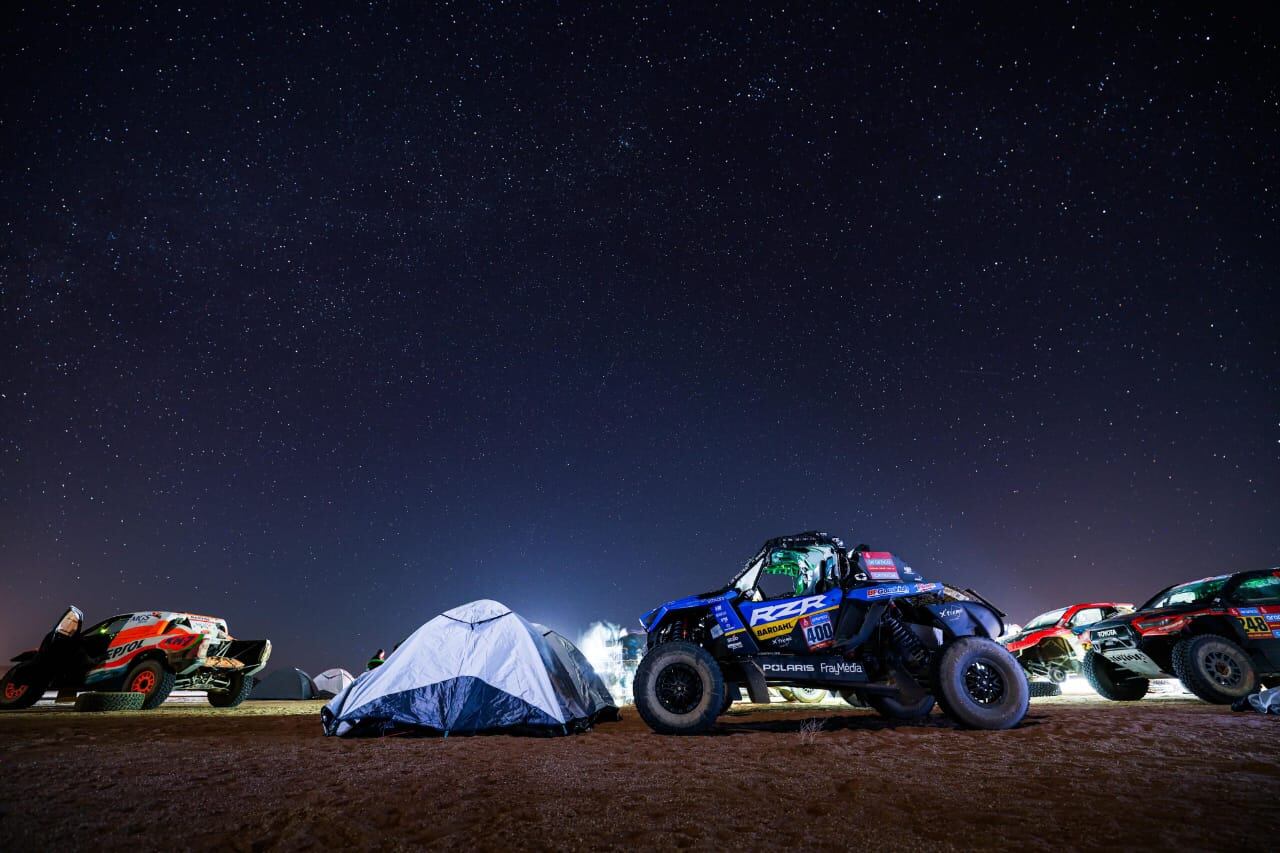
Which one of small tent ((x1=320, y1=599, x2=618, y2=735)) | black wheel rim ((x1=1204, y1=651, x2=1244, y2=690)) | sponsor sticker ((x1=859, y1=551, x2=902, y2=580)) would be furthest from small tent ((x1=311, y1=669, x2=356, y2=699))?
black wheel rim ((x1=1204, y1=651, x2=1244, y2=690))

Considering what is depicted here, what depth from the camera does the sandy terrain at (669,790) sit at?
11.1 ft

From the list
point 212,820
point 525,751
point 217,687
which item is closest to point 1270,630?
point 525,751

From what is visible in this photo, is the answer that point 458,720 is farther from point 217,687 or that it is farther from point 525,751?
point 217,687

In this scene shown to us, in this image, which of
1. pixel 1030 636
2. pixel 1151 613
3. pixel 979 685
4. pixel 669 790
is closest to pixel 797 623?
pixel 979 685

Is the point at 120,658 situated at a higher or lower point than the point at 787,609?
higher

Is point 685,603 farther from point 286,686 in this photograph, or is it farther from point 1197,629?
point 286,686

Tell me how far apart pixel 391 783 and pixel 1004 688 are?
6.93 meters

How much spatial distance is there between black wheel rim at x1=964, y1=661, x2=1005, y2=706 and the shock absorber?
21.1 inches

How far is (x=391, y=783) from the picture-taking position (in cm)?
480

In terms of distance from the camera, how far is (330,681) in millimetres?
22188

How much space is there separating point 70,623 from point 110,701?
8.58ft

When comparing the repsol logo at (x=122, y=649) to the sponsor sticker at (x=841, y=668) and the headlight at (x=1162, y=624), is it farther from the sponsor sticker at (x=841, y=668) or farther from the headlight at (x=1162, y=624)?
the headlight at (x=1162, y=624)

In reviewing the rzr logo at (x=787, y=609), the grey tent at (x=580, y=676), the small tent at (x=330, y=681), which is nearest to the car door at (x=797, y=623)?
the rzr logo at (x=787, y=609)

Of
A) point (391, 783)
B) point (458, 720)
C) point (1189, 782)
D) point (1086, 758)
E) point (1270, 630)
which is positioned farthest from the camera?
point (1270, 630)
